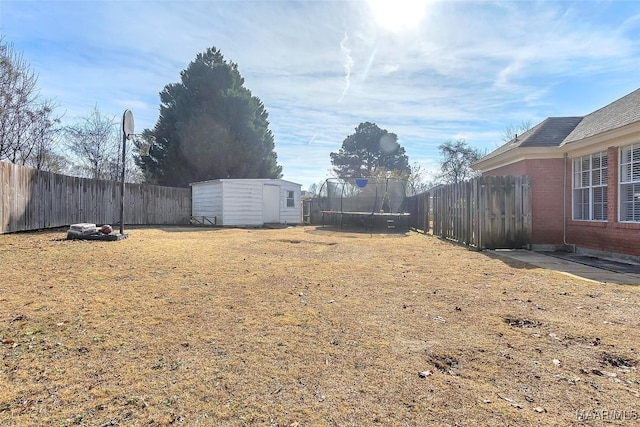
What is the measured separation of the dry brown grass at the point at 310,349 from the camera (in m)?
1.88

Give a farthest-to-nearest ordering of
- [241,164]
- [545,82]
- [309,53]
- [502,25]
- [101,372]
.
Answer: [241,164]
[545,82]
[309,53]
[502,25]
[101,372]

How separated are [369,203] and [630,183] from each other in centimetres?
1185

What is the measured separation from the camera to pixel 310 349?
271cm

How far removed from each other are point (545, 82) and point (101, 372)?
690 inches

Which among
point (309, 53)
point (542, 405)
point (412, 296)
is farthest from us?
point (309, 53)

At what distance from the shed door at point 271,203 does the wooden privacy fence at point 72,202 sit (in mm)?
4579

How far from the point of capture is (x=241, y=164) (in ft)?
83.5

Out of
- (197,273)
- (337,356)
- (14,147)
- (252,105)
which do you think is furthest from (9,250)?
(252,105)

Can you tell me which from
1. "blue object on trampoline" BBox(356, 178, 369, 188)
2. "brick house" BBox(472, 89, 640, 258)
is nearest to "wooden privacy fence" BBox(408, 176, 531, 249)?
"brick house" BBox(472, 89, 640, 258)

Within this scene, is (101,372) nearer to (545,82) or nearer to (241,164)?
(545,82)

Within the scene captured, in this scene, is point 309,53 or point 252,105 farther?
point 252,105

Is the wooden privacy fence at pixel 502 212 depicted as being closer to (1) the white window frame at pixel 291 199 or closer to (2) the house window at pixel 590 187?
(2) the house window at pixel 590 187

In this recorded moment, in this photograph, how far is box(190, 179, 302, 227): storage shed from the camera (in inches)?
707

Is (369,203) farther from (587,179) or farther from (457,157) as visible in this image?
(457,157)
